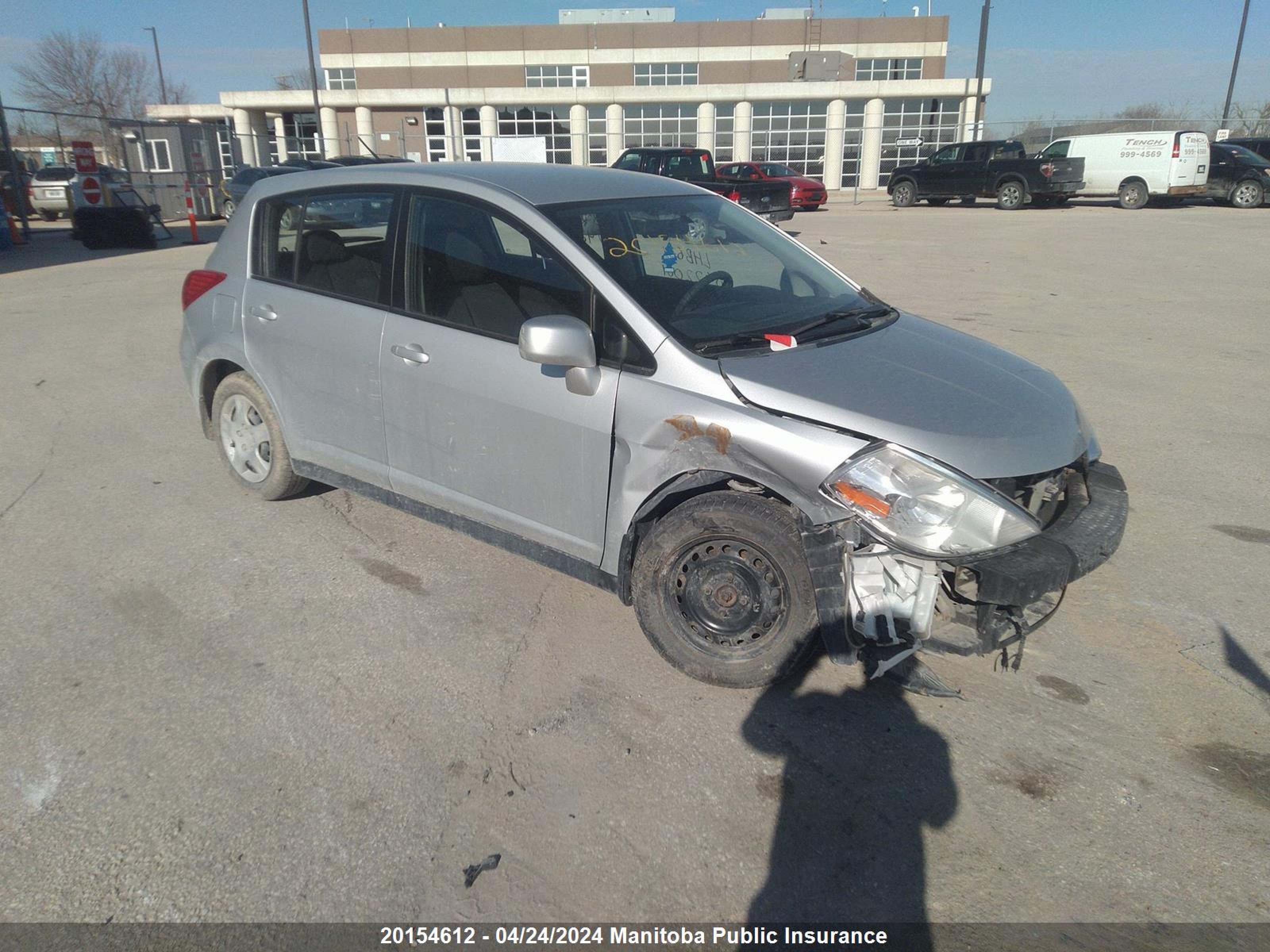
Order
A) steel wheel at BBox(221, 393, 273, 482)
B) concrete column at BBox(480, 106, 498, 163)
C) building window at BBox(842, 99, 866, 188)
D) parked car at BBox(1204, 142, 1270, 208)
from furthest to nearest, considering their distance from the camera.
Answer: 1. concrete column at BBox(480, 106, 498, 163)
2. building window at BBox(842, 99, 866, 188)
3. parked car at BBox(1204, 142, 1270, 208)
4. steel wheel at BBox(221, 393, 273, 482)

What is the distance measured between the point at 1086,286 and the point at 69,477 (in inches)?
499

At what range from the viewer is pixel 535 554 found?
3789 millimetres

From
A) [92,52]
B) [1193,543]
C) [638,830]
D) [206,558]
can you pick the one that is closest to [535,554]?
[638,830]

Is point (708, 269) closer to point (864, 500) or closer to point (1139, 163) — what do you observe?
point (864, 500)

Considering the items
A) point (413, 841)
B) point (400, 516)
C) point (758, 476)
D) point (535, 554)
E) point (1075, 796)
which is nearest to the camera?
point (413, 841)

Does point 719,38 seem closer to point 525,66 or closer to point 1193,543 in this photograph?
point 525,66

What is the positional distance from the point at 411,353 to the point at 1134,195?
27.3m

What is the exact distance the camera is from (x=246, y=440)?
507cm

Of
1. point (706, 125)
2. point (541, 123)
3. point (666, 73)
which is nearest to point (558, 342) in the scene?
point (706, 125)

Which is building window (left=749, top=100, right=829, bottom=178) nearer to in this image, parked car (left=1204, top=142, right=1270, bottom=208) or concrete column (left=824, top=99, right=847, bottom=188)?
concrete column (left=824, top=99, right=847, bottom=188)

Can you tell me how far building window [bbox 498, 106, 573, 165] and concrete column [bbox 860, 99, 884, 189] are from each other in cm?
1472

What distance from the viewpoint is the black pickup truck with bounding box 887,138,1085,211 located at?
2531cm

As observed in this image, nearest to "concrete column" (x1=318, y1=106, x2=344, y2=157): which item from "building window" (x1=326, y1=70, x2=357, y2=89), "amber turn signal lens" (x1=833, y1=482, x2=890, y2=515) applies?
"building window" (x1=326, y1=70, x2=357, y2=89)

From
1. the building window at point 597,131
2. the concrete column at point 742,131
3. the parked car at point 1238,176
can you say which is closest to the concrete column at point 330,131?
the building window at point 597,131
